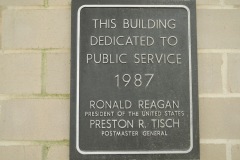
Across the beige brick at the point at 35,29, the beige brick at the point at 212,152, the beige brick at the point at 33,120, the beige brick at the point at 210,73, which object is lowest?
the beige brick at the point at 212,152

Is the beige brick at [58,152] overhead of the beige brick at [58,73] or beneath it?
beneath

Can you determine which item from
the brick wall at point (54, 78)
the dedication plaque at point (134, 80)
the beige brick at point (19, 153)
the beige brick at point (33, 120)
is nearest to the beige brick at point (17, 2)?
the brick wall at point (54, 78)

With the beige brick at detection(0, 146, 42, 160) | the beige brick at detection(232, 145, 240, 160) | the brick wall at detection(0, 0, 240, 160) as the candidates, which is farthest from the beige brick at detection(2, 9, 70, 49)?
the beige brick at detection(232, 145, 240, 160)

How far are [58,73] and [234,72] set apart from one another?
2.79 ft

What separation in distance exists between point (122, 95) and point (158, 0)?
50 centimetres

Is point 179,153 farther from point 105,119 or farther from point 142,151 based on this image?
point 105,119

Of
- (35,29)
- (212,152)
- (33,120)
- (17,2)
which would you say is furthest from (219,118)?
(17,2)

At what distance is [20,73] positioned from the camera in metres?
1.88

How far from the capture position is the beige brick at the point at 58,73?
1.87m

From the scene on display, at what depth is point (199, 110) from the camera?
1866mm

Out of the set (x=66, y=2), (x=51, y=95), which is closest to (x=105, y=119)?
(x=51, y=95)

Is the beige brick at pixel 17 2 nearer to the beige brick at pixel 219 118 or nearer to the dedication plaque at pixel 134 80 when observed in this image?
the dedication plaque at pixel 134 80

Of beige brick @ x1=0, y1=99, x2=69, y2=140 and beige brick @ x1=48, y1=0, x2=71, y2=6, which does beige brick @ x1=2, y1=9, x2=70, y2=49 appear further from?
beige brick @ x1=0, y1=99, x2=69, y2=140

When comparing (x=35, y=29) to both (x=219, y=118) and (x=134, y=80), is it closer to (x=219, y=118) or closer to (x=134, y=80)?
(x=134, y=80)
